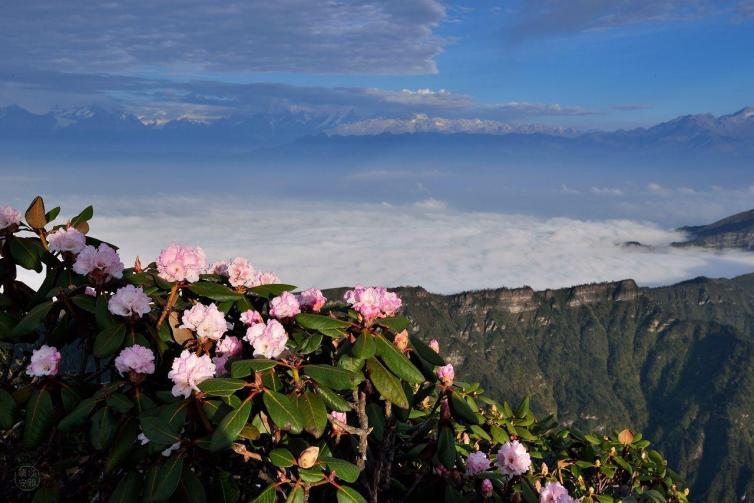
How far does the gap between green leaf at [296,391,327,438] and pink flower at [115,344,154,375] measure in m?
0.97

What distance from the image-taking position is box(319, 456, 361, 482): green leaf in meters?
3.13

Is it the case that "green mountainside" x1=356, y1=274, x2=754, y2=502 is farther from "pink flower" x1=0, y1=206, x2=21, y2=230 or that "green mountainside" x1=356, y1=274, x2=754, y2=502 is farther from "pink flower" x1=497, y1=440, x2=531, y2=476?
"pink flower" x1=0, y1=206, x2=21, y2=230

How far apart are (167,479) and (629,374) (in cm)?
20690

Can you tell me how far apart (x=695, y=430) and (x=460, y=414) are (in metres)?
185

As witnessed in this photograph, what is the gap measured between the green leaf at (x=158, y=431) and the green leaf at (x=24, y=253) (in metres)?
2.00

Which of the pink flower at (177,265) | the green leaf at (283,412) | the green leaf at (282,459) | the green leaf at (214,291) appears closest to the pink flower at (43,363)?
the pink flower at (177,265)

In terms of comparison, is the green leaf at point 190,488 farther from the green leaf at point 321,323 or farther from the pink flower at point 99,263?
the pink flower at point 99,263

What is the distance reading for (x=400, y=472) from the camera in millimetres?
5102

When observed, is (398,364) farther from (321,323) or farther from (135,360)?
(135,360)

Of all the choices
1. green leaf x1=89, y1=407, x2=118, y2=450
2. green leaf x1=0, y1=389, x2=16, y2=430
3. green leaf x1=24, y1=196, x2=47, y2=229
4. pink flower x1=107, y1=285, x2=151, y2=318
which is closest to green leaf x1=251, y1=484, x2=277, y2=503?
green leaf x1=89, y1=407, x2=118, y2=450

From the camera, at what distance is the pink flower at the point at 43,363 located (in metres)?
3.77

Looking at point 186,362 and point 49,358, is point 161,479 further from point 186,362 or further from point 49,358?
point 49,358

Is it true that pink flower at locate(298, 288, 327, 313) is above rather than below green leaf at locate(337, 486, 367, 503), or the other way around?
above

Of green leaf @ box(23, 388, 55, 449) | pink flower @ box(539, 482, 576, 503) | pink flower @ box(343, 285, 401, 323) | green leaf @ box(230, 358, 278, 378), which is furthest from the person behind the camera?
pink flower @ box(539, 482, 576, 503)
